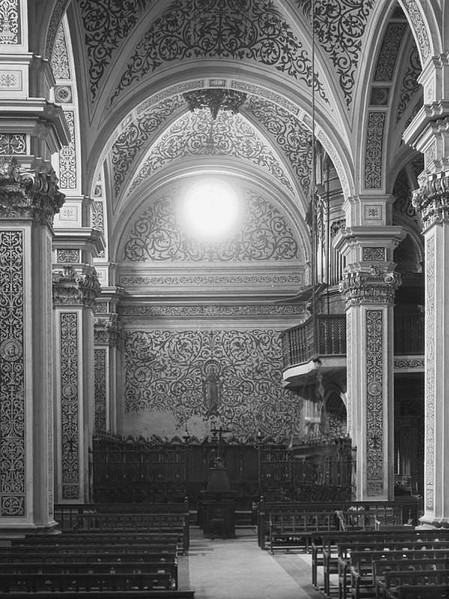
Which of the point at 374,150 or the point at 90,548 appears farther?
the point at 374,150

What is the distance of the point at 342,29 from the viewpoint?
1945cm

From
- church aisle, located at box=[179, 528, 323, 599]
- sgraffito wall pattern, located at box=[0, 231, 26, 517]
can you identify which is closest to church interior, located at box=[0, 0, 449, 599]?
sgraffito wall pattern, located at box=[0, 231, 26, 517]

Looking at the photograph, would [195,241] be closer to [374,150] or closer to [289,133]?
[289,133]

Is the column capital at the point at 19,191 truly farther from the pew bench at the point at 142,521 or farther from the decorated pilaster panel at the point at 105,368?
the decorated pilaster panel at the point at 105,368

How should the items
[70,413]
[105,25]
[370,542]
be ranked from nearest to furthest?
[370,542] → [105,25] → [70,413]

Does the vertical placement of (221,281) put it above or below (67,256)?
above

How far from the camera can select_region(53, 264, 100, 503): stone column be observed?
1975cm

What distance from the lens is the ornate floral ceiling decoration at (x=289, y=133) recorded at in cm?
2544

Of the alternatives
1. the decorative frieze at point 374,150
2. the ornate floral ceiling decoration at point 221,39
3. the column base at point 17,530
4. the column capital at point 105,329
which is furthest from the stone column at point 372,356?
the column base at point 17,530

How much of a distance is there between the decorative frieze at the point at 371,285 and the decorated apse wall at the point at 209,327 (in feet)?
25.0

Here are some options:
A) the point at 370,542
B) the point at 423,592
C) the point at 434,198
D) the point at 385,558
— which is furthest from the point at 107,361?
the point at 423,592

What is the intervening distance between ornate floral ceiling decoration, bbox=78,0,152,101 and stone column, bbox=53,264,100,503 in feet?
12.4

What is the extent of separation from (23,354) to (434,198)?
5240 mm

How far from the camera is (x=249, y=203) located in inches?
1154
